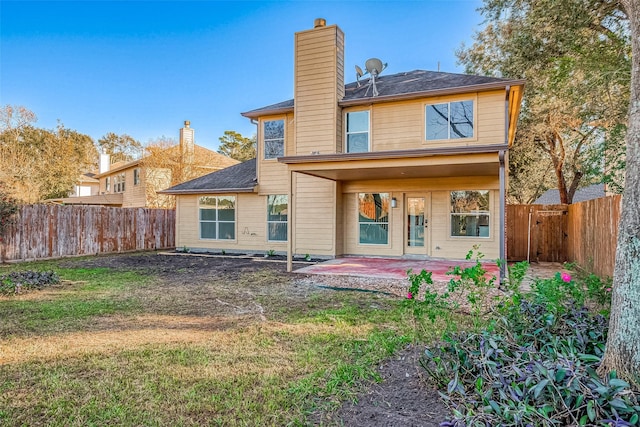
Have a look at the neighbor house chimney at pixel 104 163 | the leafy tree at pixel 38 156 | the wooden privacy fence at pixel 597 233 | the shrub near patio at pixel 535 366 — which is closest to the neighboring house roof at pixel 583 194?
the wooden privacy fence at pixel 597 233

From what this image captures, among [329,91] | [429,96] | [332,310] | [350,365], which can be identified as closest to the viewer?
[350,365]

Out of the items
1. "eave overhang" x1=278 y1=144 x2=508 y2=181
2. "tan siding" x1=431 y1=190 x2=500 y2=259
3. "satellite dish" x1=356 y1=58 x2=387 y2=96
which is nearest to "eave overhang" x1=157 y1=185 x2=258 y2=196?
"eave overhang" x1=278 y1=144 x2=508 y2=181

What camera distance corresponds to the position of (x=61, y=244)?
12891 millimetres

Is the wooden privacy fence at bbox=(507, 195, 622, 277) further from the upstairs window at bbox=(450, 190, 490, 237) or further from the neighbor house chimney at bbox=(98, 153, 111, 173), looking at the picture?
the neighbor house chimney at bbox=(98, 153, 111, 173)

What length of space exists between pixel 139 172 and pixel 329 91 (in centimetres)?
1647

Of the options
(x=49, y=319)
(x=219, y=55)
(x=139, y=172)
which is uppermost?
(x=219, y=55)

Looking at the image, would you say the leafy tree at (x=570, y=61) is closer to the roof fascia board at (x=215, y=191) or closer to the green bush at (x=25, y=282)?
the roof fascia board at (x=215, y=191)

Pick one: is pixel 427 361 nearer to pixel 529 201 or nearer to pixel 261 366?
pixel 261 366

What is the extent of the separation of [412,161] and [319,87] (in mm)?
5014

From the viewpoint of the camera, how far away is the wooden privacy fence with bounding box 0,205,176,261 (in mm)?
11836

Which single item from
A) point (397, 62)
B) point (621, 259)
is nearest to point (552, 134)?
point (397, 62)

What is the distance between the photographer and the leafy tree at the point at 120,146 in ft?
140

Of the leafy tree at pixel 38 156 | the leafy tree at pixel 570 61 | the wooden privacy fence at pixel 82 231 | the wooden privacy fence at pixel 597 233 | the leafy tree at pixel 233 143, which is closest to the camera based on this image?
the wooden privacy fence at pixel 597 233

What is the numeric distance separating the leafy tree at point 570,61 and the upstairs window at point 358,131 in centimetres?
454
